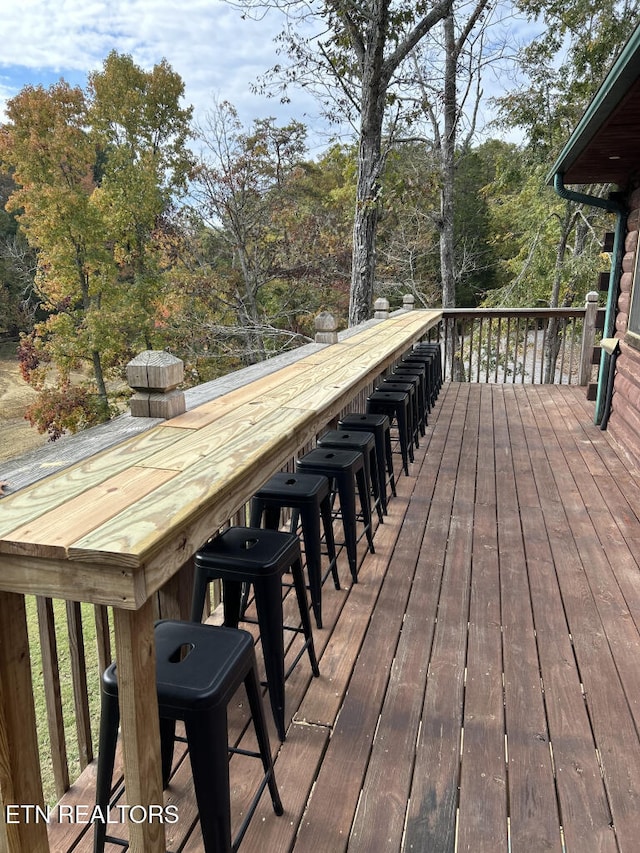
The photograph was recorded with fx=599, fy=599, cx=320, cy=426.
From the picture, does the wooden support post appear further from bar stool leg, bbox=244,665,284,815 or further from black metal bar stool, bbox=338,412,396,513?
bar stool leg, bbox=244,665,284,815

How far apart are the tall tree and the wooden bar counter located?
6.56 m

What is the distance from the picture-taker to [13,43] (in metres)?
21.1

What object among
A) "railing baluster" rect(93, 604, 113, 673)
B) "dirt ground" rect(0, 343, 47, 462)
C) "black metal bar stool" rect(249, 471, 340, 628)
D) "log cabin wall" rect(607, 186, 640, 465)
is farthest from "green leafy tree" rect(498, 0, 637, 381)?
"dirt ground" rect(0, 343, 47, 462)

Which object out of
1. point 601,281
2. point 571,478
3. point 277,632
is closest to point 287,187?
point 601,281

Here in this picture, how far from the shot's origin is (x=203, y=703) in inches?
49.4

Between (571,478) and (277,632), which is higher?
(277,632)

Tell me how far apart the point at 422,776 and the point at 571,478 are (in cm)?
302

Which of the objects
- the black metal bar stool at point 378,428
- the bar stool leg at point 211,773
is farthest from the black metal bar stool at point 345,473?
the bar stool leg at point 211,773

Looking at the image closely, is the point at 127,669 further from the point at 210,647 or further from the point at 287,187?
the point at 287,187

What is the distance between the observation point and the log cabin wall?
15.3 feet

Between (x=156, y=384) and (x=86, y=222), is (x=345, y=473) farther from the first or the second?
(x=86, y=222)

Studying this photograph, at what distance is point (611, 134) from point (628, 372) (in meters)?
1.94

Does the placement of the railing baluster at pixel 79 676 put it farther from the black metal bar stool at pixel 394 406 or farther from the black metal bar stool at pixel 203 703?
the black metal bar stool at pixel 394 406

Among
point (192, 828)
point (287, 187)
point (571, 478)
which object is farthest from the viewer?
point (287, 187)
